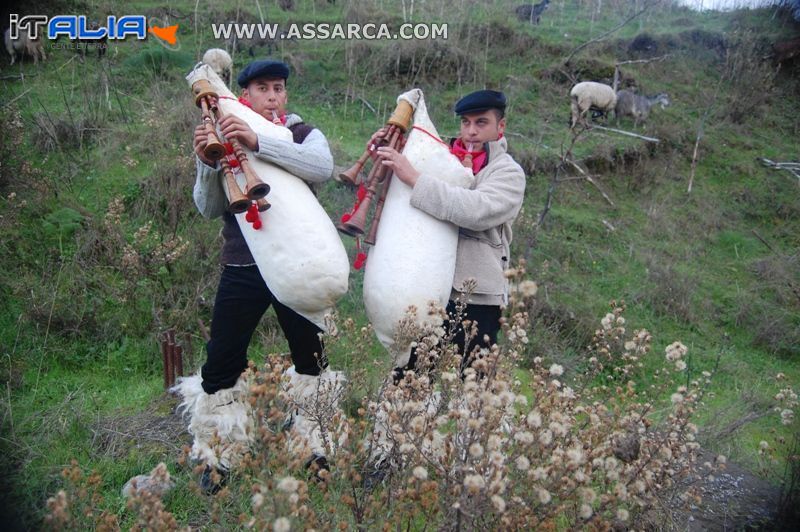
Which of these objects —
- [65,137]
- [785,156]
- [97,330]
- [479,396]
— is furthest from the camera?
[785,156]

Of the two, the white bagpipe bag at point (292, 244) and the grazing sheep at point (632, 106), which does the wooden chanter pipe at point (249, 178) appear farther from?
the grazing sheep at point (632, 106)

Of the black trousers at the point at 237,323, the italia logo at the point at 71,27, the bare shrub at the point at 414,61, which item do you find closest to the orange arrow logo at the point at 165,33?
the italia logo at the point at 71,27

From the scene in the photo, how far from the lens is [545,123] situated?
8391 millimetres

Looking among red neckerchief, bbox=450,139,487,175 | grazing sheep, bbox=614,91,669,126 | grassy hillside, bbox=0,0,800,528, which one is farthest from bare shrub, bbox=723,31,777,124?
red neckerchief, bbox=450,139,487,175

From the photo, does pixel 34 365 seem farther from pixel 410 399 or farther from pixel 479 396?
pixel 479 396

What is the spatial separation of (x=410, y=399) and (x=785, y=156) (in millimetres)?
9888

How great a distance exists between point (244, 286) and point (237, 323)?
18cm

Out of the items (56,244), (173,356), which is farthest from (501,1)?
(173,356)

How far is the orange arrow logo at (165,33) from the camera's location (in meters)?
8.59

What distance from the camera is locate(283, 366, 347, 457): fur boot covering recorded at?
1926 millimetres

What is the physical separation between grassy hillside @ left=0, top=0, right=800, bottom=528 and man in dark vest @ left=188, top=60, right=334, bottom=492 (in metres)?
0.33

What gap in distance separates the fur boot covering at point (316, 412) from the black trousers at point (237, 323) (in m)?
0.17

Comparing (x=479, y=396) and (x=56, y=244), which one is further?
(x=56, y=244)

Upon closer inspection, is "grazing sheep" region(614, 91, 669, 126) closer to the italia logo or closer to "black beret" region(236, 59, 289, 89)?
the italia logo
